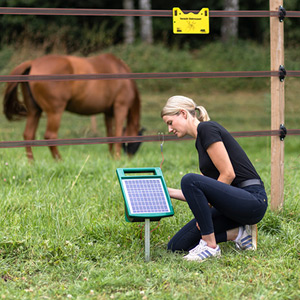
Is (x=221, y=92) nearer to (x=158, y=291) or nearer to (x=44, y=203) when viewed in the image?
(x=44, y=203)

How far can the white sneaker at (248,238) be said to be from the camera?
3.46m

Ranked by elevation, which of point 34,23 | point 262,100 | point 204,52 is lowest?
point 262,100

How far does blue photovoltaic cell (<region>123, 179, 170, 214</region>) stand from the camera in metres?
3.22

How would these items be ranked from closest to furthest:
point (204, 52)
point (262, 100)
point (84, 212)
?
point (84, 212), point (262, 100), point (204, 52)

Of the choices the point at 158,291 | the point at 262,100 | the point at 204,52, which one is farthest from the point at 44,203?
the point at 204,52

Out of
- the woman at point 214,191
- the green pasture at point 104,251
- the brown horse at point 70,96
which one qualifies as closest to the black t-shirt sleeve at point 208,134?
the woman at point 214,191

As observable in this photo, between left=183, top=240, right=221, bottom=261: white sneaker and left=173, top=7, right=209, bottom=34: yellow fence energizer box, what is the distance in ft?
5.00

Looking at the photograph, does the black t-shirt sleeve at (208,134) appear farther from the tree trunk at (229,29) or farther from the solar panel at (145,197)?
the tree trunk at (229,29)

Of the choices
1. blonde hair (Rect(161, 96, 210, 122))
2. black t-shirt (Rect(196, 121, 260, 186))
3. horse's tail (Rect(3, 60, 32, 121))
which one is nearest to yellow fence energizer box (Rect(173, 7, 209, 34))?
blonde hair (Rect(161, 96, 210, 122))

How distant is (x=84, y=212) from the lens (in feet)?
12.6

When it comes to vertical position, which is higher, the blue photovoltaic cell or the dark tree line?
the dark tree line

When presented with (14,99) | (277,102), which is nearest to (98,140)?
(277,102)

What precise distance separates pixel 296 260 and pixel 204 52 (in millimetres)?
13747

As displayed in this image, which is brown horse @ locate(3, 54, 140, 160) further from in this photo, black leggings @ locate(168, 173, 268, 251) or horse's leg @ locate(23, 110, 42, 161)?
black leggings @ locate(168, 173, 268, 251)
